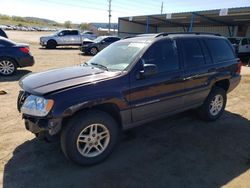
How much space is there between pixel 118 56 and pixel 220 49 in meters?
2.46

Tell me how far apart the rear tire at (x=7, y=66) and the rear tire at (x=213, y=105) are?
24.7ft

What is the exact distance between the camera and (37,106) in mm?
3334

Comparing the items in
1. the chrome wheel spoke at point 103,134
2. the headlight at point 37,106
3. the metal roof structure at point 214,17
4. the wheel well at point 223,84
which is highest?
the metal roof structure at point 214,17

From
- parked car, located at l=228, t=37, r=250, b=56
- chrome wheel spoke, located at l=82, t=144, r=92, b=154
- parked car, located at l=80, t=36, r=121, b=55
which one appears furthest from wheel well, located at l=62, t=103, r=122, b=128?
parked car, located at l=228, t=37, r=250, b=56

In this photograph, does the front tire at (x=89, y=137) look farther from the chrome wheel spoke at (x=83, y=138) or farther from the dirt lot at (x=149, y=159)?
the dirt lot at (x=149, y=159)

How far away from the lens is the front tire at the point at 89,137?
3404mm

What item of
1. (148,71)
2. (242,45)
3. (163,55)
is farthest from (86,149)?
(242,45)

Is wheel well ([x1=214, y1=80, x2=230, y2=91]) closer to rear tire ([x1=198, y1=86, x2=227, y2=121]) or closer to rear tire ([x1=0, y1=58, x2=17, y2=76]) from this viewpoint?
rear tire ([x1=198, y1=86, x2=227, y2=121])

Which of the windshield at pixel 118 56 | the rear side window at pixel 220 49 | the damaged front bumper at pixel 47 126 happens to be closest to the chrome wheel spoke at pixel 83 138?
the damaged front bumper at pixel 47 126

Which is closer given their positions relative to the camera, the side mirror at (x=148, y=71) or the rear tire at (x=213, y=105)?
the side mirror at (x=148, y=71)

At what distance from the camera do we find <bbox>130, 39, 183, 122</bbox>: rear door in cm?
394

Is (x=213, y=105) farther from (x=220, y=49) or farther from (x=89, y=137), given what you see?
(x=89, y=137)

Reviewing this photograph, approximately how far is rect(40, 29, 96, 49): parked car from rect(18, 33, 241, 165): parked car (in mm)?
19626

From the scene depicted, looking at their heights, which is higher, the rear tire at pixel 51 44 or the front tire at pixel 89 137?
the front tire at pixel 89 137
